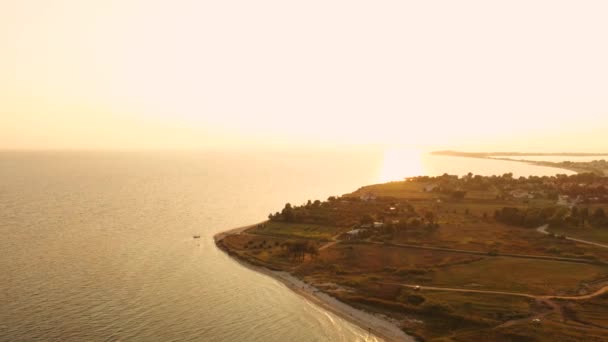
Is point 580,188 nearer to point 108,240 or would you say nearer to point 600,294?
point 600,294

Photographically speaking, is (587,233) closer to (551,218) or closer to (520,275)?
(551,218)

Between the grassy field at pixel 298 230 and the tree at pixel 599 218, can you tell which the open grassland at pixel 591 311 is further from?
the tree at pixel 599 218

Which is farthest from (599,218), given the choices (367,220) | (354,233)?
(354,233)

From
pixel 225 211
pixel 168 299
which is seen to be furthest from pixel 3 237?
pixel 225 211

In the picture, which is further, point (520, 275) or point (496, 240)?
point (496, 240)

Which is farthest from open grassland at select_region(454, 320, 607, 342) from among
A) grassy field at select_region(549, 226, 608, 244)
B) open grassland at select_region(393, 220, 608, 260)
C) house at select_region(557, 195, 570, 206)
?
house at select_region(557, 195, 570, 206)

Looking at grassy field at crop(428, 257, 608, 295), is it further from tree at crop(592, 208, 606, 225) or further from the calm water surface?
tree at crop(592, 208, 606, 225)

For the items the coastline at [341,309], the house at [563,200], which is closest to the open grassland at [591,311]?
the coastline at [341,309]
